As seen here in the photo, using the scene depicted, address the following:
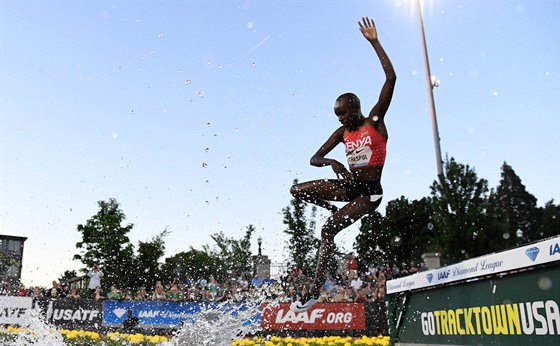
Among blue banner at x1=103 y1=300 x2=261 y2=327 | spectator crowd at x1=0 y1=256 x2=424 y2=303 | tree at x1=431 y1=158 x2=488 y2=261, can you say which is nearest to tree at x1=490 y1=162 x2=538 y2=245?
tree at x1=431 y1=158 x2=488 y2=261

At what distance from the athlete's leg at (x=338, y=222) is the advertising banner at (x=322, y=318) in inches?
392

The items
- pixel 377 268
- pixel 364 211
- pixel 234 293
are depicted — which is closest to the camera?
pixel 364 211

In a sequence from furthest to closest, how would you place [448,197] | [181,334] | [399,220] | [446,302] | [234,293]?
[399,220] → [448,197] → [234,293] → [181,334] → [446,302]

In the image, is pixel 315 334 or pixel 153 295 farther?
pixel 153 295

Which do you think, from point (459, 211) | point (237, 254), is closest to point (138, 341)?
point (237, 254)

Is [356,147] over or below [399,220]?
below

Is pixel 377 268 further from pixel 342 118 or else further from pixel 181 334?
pixel 342 118

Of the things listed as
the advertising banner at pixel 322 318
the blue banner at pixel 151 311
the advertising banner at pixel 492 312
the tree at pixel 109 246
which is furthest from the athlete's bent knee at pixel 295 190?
the tree at pixel 109 246

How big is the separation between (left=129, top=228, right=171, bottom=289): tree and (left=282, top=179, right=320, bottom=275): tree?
3020 cm

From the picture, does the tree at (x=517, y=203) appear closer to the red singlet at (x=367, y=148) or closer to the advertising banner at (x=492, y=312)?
the advertising banner at (x=492, y=312)

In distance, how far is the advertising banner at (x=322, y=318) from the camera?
15.1 meters

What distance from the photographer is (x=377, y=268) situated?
20.3 meters

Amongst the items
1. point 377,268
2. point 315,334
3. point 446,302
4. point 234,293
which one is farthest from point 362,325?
point 446,302

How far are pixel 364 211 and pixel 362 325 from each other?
1050cm
